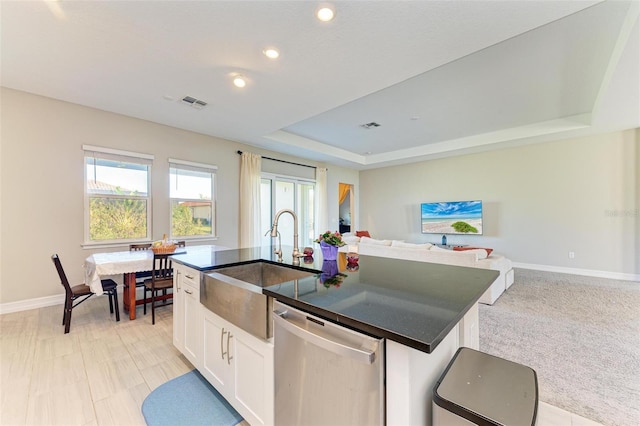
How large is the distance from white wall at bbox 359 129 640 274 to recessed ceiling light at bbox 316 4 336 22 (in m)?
5.89

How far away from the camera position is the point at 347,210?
A: 895 cm

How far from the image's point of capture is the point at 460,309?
3.44 feet

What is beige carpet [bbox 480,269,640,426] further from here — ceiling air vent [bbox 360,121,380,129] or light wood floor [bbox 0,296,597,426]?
ceiling air vent [bbox 360,121,380,129]

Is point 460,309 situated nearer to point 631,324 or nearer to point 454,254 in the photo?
point 454,254

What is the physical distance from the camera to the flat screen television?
6426mm

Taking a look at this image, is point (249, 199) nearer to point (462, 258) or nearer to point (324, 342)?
point (462, 258)

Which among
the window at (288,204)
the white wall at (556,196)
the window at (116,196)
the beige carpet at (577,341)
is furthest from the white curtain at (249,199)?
the white wall at (556,196)

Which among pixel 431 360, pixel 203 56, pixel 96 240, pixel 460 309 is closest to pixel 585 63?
pixel 460 309

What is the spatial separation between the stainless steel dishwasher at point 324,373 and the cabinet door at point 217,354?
1.74 ft

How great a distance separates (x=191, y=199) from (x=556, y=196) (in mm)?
7522

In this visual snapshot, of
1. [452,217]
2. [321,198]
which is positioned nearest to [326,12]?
[321,198]

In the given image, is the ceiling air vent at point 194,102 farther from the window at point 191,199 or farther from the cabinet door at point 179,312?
the cabinet door at point 179,312

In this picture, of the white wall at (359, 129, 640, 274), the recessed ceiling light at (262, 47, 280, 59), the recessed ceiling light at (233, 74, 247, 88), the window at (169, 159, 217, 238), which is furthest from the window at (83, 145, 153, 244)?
the white wall at (359, 129, 640, 274)

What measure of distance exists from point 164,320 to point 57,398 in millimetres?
1330
